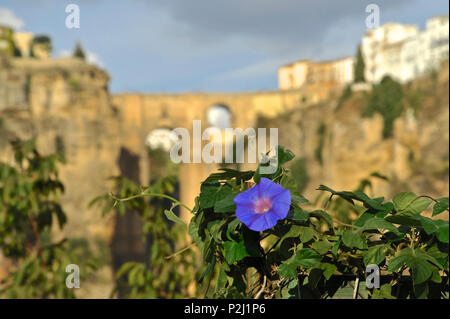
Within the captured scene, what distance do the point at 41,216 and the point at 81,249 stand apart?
1128 inches

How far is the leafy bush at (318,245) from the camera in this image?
3.62 feet

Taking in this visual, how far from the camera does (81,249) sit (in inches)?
1238

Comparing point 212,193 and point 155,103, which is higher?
point 155,103

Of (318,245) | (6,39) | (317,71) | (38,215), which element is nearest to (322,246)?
(318,245)

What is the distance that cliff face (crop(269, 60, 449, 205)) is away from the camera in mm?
24247

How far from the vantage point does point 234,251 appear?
3.86 ft

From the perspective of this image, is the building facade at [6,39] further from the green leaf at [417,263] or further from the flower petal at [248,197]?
the green leaf at [417,263]

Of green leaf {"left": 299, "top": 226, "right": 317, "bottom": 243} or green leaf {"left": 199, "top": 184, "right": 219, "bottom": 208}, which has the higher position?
green leaf {"left": 199, "top": 184, "right": 219, "bottom": 208}

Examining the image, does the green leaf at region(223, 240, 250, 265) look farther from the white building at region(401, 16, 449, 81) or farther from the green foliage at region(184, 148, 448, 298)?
the white building at region(401, 16, 449, 81)

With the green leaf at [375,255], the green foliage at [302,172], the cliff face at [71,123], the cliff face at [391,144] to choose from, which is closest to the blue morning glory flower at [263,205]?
the green leaf at [375,255]

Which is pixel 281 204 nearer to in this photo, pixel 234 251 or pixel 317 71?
pixel 234 251

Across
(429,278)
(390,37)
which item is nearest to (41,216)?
(429,278)

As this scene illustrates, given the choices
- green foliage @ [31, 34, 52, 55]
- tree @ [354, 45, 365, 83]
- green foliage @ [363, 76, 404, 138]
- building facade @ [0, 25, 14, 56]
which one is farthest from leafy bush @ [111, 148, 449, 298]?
green foliage @ [31, 34, 52, 55]
